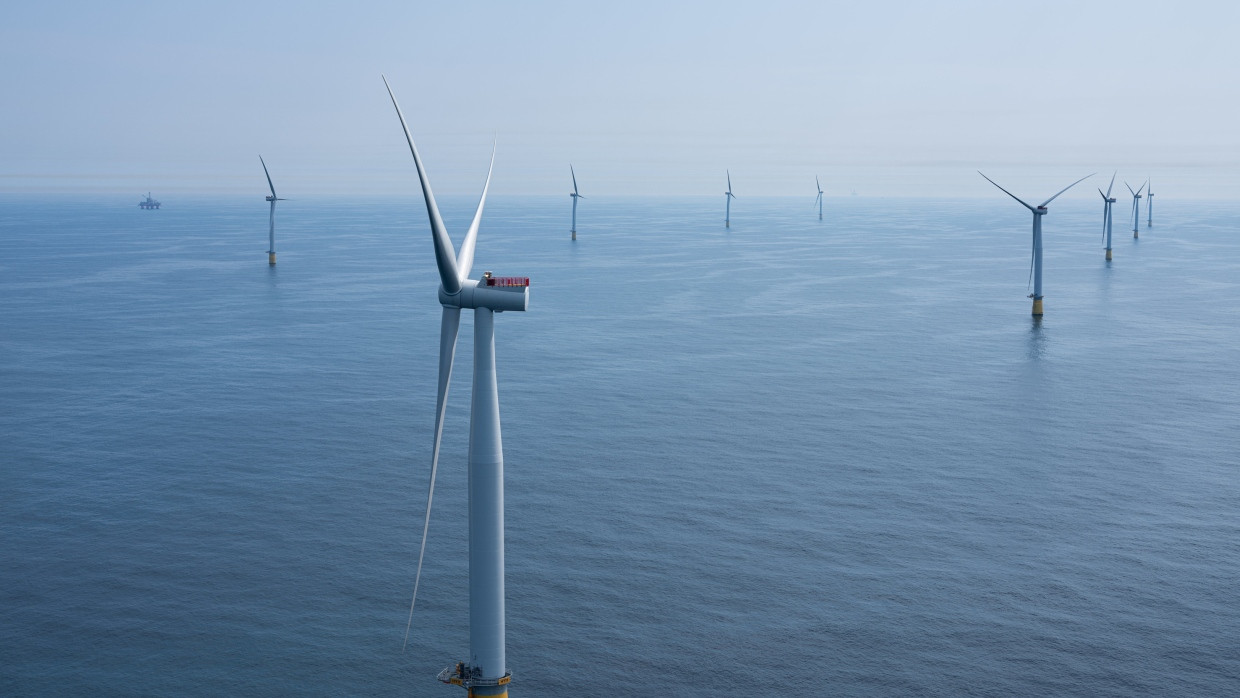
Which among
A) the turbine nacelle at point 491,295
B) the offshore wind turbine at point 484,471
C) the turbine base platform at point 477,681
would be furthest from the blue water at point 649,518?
the turbine nacelle at point 491,295

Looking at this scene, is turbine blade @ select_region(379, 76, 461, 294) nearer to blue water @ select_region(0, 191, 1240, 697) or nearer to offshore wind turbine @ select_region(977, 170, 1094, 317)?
blue water @ select_region(0, 191, 1240, 697)

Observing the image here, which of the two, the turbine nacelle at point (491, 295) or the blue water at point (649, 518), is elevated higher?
the turbine nacelle at point (491, 295)

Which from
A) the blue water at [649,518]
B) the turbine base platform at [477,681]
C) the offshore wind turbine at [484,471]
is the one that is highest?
the offshore wind turbine at [484,471]

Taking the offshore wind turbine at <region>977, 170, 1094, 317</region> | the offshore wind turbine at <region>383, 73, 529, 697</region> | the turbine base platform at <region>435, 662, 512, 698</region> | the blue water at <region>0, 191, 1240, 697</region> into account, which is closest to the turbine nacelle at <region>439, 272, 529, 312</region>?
the offshore wind turbine at <region>383, 73, 529, 697</region>

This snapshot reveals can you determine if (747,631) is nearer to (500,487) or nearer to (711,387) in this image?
(500,487)

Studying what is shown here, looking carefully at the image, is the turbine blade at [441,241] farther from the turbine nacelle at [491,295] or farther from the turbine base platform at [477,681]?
the turbine base platform at [477,681]

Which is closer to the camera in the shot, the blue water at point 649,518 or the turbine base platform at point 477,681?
the turbine base platform at point 477,681

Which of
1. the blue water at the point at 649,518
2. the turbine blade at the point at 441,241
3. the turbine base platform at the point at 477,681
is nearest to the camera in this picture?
the turbine blade at the point at 441,241
